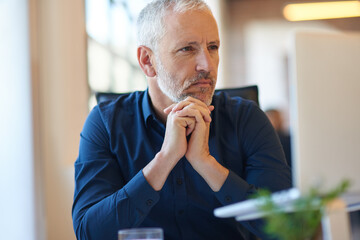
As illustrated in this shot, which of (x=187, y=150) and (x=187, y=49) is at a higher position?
(x=187, y=49)

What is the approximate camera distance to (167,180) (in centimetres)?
143

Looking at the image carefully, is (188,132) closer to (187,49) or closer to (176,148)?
(176,148)

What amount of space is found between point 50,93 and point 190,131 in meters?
1.16

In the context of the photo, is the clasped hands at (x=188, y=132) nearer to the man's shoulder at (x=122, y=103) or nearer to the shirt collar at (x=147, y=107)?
the shirt collar at (x=147, y=107)

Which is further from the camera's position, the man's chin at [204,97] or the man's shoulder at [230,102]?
the man's shoulder at [230,102]

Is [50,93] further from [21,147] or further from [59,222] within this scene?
[59,222]

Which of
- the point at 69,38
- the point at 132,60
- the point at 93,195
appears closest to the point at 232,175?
the point at 93,195

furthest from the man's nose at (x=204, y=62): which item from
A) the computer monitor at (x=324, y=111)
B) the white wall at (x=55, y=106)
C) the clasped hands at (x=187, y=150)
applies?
the white wall at (x=55, y=106)

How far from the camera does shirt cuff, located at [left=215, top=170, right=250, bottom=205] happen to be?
124 cm

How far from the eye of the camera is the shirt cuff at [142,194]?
122 cm

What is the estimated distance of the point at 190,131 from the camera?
1.33 metres

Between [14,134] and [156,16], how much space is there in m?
0.92

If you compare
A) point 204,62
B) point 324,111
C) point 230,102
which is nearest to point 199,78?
point 204,62

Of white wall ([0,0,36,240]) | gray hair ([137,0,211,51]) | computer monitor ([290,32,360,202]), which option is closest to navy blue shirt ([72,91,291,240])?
gray hair ([137,0,211,51])
